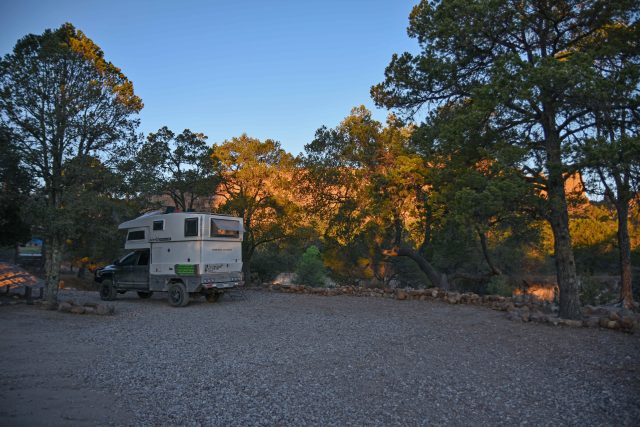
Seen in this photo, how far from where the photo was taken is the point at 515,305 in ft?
43.3

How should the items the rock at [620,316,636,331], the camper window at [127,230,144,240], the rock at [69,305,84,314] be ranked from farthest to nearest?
the camper window at [127,230,144,240] → the rock at [69,305,84,314] → the rock at [620,316,636,331]

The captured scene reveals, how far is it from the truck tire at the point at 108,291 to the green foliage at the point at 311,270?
592 inches

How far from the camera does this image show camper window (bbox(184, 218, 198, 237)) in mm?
13508

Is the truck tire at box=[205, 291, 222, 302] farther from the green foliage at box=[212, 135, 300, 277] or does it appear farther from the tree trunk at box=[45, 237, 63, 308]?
the green foliage at box=[212, 135, 300, 277]

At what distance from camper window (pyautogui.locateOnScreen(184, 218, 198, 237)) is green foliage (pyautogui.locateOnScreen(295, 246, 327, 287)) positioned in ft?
53.6

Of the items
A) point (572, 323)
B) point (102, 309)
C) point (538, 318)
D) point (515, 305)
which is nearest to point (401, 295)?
point (515, 305)

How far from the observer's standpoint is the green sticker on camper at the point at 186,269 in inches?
531

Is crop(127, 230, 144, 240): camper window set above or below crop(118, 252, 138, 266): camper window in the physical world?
above

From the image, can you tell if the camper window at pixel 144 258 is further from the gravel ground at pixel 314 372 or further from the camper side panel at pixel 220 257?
the gravel ground at pixel 314 372

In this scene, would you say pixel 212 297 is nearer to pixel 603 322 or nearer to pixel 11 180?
pixel 11 180

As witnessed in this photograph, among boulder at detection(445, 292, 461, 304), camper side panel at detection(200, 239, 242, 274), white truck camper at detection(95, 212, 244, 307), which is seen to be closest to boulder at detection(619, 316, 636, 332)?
boulder at detection(445, 292, 461, 304)

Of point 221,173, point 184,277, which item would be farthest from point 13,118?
point 221,173

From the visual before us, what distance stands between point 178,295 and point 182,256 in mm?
1372

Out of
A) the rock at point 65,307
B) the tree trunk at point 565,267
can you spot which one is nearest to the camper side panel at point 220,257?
the rock at point 65,307
